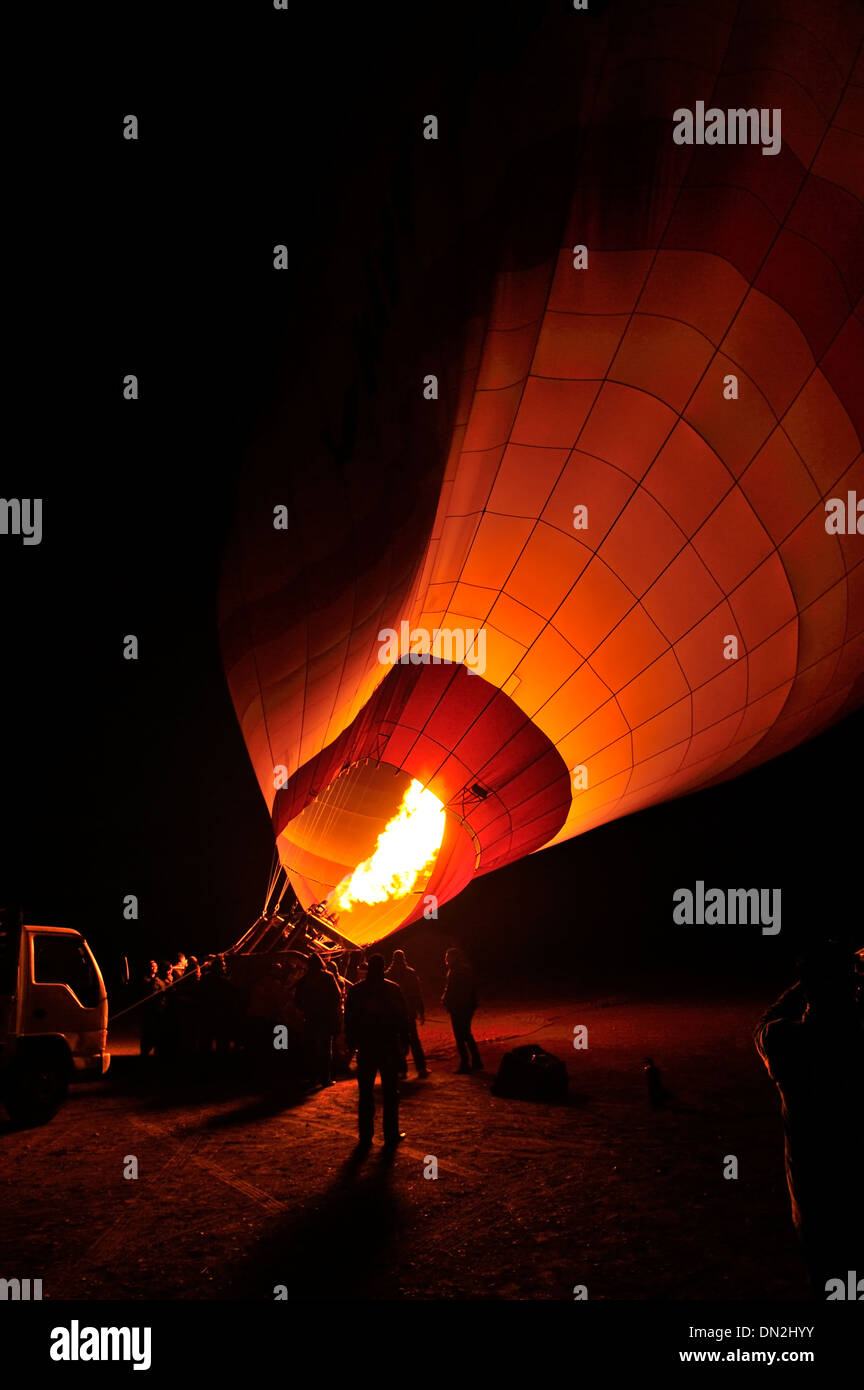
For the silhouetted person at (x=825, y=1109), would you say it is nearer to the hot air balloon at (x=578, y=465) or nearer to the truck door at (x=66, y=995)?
the hot air balloon at (x=578, y=465)

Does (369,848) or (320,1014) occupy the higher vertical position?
(369,848)

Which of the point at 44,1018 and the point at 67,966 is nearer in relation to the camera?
the point at 44,1018

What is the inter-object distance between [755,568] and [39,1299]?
23.4 feet

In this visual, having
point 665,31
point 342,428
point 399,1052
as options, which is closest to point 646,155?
point 665,31

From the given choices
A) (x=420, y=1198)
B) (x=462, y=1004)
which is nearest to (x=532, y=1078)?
(x=462, y=1004)

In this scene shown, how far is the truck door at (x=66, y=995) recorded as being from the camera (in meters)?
6.57

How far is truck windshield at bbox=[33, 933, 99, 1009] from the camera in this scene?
273 inches

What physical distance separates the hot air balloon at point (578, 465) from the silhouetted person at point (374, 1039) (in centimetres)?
312

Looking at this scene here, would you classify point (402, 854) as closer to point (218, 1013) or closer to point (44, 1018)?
point (218, 1013)

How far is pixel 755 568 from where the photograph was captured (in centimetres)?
783

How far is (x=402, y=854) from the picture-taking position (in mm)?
10211

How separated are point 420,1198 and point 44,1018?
3.80m

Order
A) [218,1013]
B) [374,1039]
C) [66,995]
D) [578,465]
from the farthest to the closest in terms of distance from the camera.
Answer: [218,1013] → [578,465] → [66,995] → [374,1039]
